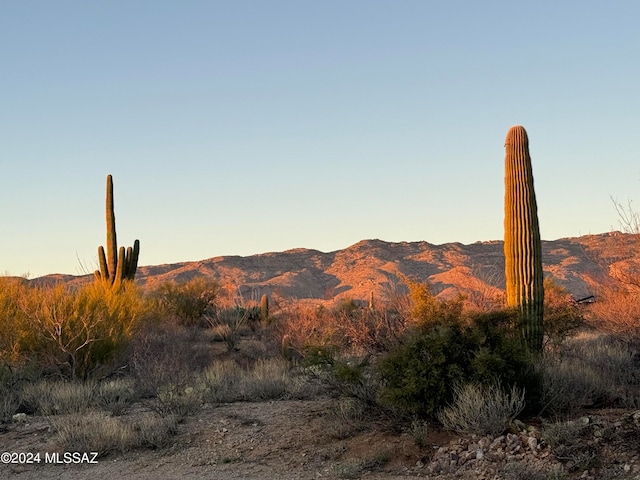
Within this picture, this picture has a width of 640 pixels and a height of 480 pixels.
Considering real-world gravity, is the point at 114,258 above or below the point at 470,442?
above

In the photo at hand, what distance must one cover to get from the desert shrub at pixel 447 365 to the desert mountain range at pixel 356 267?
41527 mm

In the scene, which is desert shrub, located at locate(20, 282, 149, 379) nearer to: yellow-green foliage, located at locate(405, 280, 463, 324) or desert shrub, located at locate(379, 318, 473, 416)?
yellow-green foliage, located at locate(405, 280, 463, 324)

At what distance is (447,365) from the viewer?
9.00m

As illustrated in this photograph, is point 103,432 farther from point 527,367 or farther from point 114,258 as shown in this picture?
point 114,258

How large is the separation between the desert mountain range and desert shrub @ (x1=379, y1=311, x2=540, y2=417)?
136 feet

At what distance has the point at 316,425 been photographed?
32.4 ft

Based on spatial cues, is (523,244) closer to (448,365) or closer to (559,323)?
(559,323)

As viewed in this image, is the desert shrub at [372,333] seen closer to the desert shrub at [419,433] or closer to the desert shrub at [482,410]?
the desert shrub at [419,433]

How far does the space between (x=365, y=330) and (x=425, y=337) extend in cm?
450

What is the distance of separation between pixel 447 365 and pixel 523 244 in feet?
13.2

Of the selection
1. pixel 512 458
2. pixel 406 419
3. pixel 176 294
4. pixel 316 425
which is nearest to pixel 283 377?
pixel 316 425

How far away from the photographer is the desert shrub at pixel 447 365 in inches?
349

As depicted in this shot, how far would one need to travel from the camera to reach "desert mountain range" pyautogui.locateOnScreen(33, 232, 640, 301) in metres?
58.8

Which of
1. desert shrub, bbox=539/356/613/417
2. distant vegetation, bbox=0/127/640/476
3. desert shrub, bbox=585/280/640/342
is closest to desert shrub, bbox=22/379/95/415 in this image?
distant vegetation, bbox=0/127/640/476
